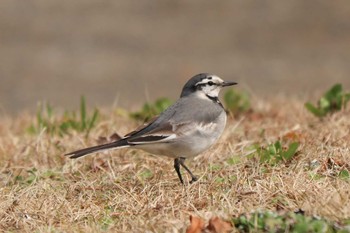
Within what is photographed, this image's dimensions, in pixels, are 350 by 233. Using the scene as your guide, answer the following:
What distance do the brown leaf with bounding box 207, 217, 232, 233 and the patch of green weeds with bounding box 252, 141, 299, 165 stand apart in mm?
1761

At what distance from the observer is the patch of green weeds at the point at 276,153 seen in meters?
7.02

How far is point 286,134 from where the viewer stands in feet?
26.5

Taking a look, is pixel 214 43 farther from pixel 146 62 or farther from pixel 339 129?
pixel 339 129

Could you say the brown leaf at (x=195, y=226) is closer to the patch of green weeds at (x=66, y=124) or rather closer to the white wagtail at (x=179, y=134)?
the white wagtail at (x=179, y=134)

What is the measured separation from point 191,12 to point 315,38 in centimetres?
341

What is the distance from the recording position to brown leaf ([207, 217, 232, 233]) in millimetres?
5219

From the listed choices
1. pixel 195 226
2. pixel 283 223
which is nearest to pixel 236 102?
pixel 195 226

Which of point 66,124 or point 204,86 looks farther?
point 66,124

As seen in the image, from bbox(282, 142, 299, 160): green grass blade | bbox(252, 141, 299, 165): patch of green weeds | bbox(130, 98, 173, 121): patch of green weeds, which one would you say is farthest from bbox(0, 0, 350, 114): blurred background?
bbox(282, 142, 299, 160): green grass blade

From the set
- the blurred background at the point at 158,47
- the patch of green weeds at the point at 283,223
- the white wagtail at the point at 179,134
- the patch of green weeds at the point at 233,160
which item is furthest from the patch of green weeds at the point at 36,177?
the blurred background at the point at 158,47

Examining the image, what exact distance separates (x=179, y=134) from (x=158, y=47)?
1370cm

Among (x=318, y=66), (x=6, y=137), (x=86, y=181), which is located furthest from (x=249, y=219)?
(x=318, y=66)

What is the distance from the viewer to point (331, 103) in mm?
8805

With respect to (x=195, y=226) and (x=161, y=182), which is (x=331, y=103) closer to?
(x=161, y=182)
